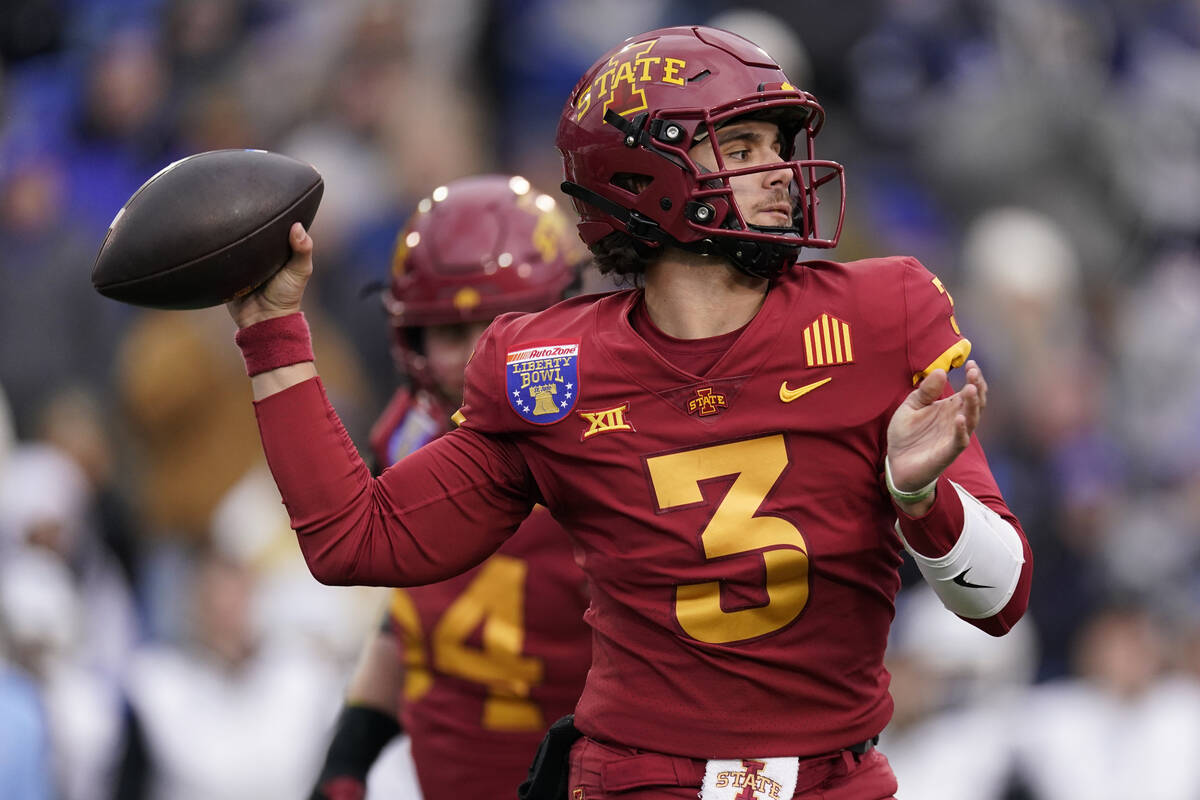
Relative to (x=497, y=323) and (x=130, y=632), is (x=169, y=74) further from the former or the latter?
(x=497, y=323)

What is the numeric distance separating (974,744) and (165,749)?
2902mm

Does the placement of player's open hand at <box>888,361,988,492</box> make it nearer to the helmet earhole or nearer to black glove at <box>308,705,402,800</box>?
the helmet earhole

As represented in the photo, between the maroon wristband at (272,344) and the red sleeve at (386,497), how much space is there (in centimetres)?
5

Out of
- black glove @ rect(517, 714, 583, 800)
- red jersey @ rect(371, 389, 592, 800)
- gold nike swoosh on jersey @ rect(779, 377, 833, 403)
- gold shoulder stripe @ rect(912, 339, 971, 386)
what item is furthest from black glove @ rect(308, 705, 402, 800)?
gold shoulder stripe @ rect(912, 339, 971, 386)

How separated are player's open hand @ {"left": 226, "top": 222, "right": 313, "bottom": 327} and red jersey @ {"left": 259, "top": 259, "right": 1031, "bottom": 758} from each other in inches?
5.7

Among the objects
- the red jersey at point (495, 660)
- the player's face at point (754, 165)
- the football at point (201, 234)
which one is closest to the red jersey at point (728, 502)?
the player's face at point (754, 165)

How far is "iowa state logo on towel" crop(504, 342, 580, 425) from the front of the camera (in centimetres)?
300

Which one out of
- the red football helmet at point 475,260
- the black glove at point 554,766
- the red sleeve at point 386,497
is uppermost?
the red sleeve at point 386,497

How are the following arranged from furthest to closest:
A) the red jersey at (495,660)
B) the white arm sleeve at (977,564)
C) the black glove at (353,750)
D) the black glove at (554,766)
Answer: the black glove at (353,750)
the red jersey at (495,660)
the black glove at (554,766)
the white arm sleeve at (977,564)

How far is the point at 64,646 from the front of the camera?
656 cm

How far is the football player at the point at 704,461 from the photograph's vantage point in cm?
288

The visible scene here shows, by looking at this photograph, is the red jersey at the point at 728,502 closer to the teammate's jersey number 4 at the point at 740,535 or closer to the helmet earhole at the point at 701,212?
the teammate's jersey number 4 at the point at 740,535

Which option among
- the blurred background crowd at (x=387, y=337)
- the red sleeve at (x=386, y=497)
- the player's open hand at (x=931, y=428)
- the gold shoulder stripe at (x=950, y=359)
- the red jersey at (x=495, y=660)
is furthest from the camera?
the blurred background crowd at (x=387, y=337)

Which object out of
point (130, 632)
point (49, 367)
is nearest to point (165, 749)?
point (130, 632)
